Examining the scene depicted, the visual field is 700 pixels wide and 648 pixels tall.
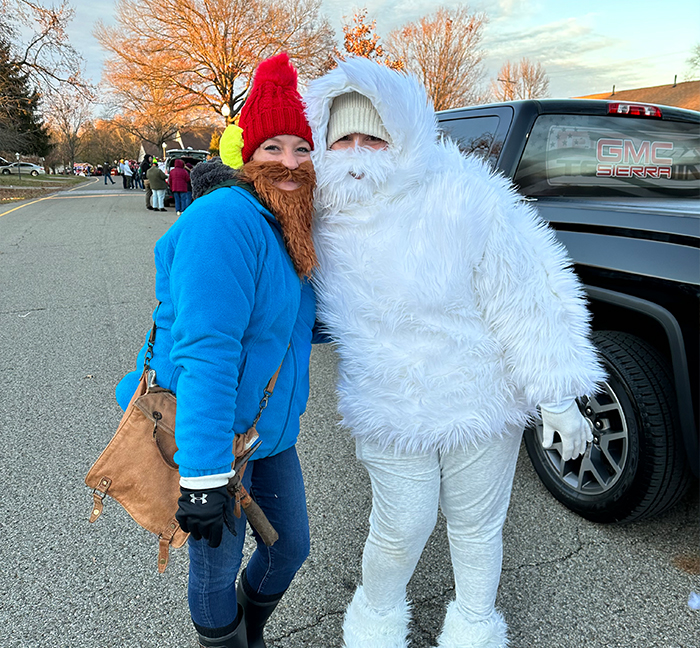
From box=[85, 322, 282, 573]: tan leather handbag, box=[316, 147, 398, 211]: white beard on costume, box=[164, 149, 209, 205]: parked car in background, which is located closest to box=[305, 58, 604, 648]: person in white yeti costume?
box=[316, 147, 398, 211]: white beard on costume

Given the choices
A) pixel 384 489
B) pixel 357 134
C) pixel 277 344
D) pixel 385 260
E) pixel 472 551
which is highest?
pixel 357 134

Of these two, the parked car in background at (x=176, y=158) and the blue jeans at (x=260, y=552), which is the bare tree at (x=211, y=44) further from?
the blue jeans at (x=260, y=552)

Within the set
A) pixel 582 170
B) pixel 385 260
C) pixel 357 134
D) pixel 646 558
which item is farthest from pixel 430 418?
pixel 582 170

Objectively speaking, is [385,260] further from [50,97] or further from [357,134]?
[50,97]

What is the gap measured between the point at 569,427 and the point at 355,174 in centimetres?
96

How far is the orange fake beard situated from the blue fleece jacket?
3 centimetres

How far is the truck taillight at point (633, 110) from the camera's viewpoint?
3215 mm

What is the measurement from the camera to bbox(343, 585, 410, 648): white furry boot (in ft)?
5.92

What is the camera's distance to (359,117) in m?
1.58

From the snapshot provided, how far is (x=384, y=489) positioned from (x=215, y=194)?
1.01 metres

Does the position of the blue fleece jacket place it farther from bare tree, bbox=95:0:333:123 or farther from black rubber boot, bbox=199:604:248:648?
bare tree, bbox=95:0:333:123

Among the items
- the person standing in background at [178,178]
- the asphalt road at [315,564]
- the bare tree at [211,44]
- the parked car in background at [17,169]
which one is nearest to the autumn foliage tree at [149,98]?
the bare tree at [211,44]

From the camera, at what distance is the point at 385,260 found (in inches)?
61.7

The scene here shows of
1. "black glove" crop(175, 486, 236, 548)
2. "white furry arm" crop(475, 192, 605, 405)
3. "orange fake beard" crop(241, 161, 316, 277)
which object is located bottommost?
"black glove" crop(175, 486, 236, 548)
